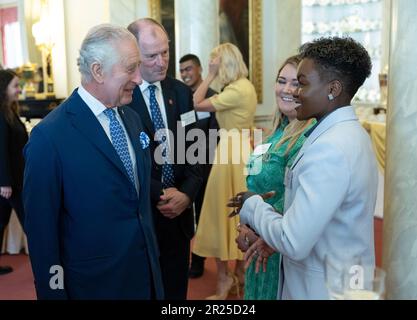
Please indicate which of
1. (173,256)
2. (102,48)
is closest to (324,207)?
(102,48)

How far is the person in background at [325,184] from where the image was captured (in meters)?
1.46

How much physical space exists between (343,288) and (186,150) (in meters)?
1.80

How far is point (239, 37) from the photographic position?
7406 mm

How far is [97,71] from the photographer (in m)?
1.83

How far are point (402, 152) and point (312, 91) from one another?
0.72 meters

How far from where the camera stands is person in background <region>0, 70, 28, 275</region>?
14.1 ft

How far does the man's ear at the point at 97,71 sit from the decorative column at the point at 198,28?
454cm

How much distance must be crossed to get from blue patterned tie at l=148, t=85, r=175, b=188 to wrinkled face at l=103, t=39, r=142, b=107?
2.03 ft

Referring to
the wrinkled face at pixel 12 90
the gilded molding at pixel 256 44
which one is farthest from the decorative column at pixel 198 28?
the wrinkled face at pixel 12 90

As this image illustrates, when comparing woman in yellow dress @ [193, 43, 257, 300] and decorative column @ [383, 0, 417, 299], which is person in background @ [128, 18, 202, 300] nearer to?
woman in yellow dress @ [193, 43, 257, 300]

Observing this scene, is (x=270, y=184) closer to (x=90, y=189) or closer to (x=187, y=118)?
(x=187, y=118)

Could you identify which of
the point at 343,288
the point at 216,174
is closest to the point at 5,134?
the point at 216,174

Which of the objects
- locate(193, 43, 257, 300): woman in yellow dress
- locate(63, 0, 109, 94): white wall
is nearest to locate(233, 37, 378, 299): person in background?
locate(193, 43, 257, 300): woman in yellow dress

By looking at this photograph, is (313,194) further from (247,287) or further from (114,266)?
(247,287)
